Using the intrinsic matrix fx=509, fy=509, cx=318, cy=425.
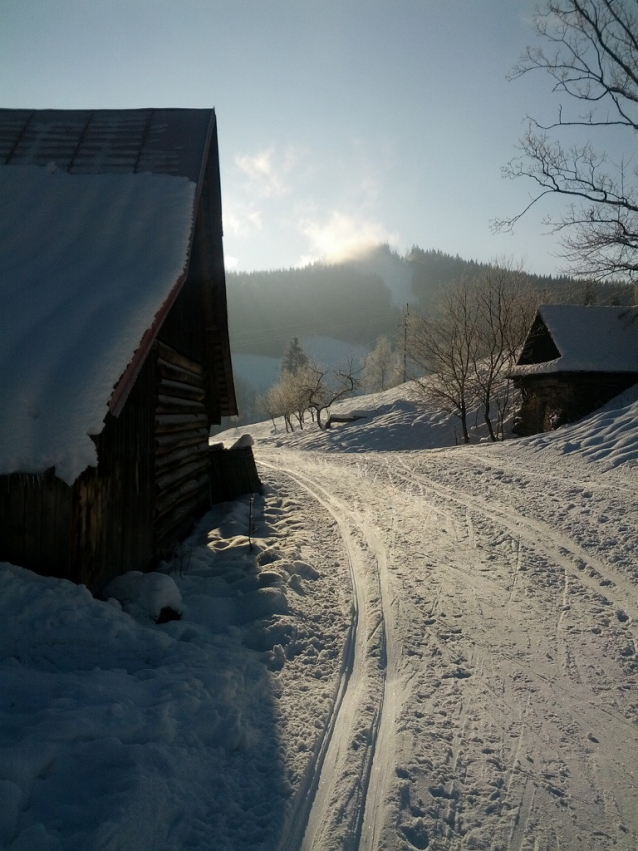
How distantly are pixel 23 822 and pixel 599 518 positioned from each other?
7454mm

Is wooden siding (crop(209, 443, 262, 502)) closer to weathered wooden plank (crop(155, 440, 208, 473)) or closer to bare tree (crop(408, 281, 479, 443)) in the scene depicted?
weathered wooden plank (crop(155, 440, 208, 473))

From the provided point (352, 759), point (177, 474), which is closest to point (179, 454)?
point (177, 474)

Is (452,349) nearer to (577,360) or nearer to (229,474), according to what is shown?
(577,360)

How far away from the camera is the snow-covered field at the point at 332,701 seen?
2.54 m

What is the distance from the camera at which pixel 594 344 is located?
18094 millimetres

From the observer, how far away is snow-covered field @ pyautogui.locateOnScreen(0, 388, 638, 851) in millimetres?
2545

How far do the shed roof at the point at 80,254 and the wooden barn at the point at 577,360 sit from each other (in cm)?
1468

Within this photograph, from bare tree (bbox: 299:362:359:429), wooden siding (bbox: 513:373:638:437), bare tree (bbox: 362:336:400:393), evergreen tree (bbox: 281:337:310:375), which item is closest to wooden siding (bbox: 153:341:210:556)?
wooden siding (bbox: 513:373:638:437)

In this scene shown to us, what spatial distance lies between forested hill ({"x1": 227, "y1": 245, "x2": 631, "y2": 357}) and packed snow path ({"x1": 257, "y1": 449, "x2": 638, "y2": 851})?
102 metres

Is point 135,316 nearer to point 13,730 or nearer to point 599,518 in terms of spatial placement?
point 13,730

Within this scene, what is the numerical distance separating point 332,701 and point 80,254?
16.1ft

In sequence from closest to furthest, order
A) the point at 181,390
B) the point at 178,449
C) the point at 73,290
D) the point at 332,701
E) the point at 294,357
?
1. the point at 332,701
2. the point at 73,290
3. the point at 178,449
4. the point at 181,390
5. the point at 294,357

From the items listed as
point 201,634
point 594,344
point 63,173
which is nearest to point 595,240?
point 594,344

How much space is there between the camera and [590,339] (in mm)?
18266
